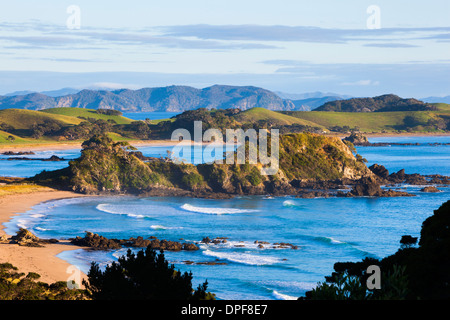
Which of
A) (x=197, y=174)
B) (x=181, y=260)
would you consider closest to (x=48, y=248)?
(x=181, y=260)

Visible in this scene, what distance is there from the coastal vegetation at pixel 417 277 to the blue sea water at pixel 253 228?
14242mm

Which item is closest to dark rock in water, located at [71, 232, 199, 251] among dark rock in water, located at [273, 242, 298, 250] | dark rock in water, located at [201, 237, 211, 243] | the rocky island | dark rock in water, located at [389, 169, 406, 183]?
dark rock in water, located at [201, 237, 211, 243]

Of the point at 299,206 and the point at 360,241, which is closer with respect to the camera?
the point at 360,241

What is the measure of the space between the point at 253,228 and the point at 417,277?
131 feet

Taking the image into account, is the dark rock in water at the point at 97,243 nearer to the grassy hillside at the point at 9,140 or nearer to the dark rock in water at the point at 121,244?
the dark rock in water at the point at 121,244

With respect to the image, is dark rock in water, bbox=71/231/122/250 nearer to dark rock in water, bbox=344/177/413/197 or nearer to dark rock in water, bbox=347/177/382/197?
dark rock in water, bbox=344/177/413/197

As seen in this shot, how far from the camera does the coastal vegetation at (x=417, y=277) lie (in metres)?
20.3

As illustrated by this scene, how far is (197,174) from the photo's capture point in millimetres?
89562

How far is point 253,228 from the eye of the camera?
203 feet

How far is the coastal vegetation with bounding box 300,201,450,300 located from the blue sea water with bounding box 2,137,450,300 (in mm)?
14242

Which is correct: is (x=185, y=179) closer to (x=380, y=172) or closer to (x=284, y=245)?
(x=380, y=172)

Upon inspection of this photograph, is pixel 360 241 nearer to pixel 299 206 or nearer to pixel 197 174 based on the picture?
pixel 299 206
